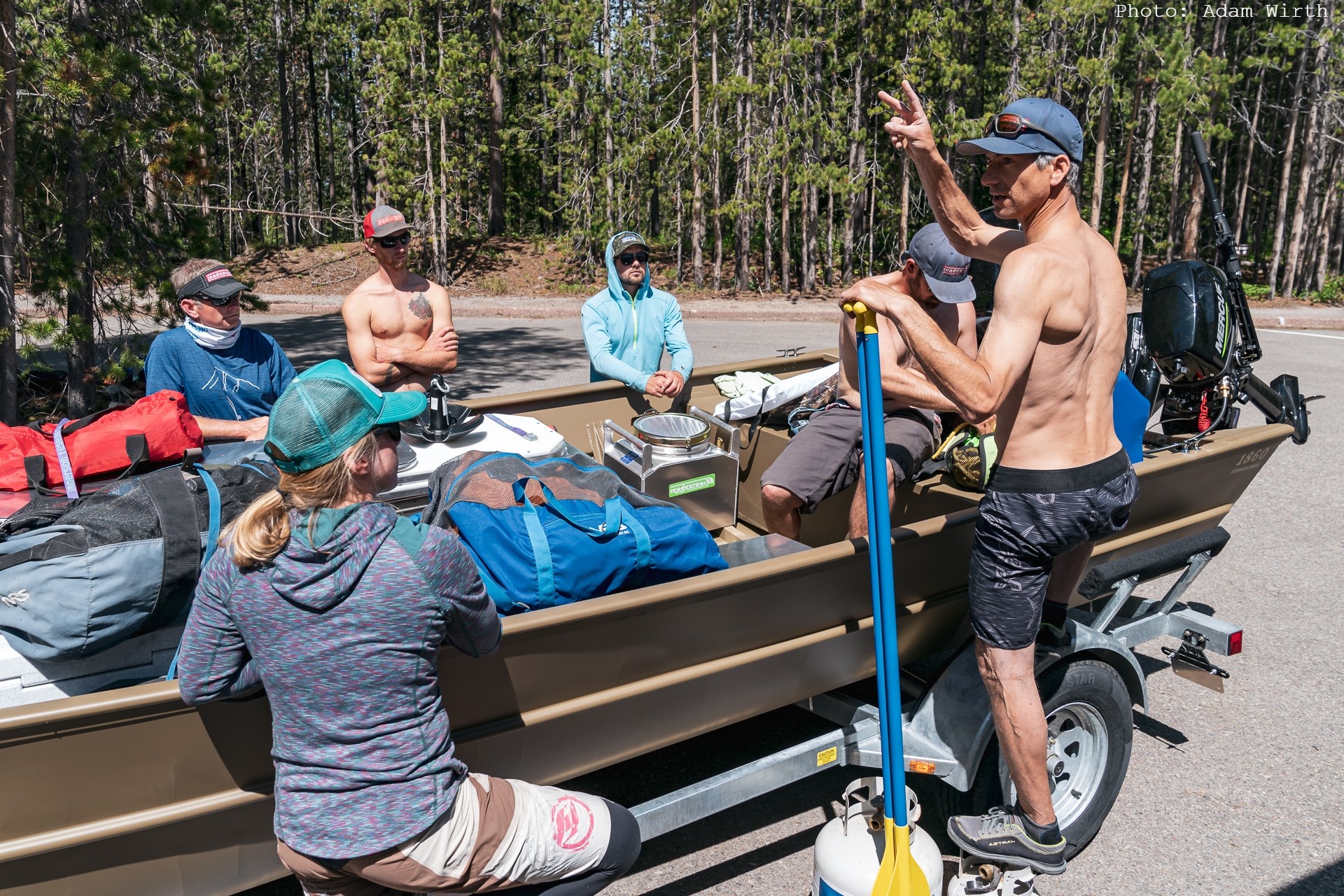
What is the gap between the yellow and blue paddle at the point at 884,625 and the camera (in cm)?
241

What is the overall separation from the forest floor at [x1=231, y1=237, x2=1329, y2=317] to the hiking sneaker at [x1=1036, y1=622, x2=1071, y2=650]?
55.1 feet

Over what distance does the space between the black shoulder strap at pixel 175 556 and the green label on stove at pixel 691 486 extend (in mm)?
2366

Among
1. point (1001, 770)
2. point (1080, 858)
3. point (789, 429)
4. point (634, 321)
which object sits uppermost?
point (634, 321)

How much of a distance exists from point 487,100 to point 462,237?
4.39 m

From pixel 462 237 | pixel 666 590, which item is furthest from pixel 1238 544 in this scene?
pixel 462 237

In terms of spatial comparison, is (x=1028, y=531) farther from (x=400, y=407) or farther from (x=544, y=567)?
(x=400, y=407)

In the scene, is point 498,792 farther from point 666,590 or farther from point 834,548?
point 834,548

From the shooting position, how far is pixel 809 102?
21.4m

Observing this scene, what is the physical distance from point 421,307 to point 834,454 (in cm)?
229

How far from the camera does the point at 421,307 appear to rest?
16.1 ft

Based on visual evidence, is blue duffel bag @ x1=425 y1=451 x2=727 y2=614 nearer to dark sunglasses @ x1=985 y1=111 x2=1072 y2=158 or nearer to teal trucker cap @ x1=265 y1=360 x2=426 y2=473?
teal trucker cap @ x1=265 y1=360 x2=426 y2=473

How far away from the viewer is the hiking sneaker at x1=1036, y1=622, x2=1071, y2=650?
9.89 feet

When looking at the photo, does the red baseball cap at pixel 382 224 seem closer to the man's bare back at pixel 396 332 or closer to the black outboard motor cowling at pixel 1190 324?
the man's bare back at pixel 396 332

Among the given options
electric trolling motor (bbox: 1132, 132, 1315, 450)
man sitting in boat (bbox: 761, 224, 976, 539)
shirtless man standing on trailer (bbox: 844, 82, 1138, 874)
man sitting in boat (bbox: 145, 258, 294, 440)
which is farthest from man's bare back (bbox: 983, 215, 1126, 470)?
man sitting in boat (bbox: 145, 258, 294, 440)
